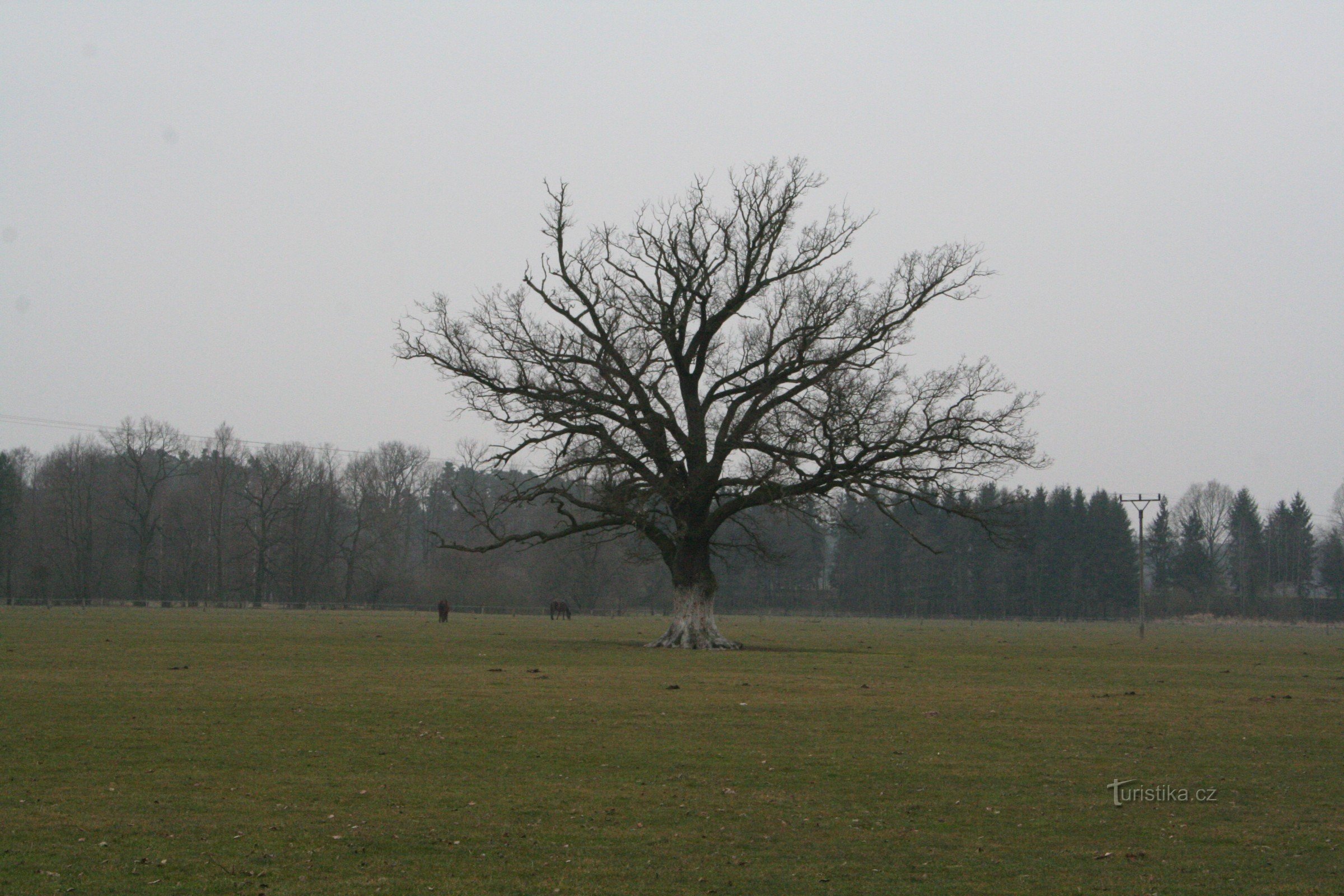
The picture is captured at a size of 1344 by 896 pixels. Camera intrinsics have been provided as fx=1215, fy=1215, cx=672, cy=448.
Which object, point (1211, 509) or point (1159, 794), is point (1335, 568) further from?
point (1159, 794)

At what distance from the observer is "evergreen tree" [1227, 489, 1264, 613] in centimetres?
13838

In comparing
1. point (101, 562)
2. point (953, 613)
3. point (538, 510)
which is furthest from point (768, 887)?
point (953, 613)

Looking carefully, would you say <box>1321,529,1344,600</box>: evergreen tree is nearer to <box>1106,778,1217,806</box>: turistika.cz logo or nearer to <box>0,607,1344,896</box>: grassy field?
<box>0,607,1344,896</box>: grassy field

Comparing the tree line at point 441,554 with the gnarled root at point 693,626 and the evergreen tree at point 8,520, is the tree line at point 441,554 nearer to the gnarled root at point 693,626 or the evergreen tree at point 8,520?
the evergreen tree at point 8,520

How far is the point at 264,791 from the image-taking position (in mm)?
11742

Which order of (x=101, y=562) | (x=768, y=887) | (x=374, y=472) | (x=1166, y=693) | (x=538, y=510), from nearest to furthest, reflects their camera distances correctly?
(x=768, y=887)
(x=1166, y=693)
(x=101, y=562)
(x=374, y=472)
(x=538, y=510)

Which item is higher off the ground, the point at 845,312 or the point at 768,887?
the point at 845,312

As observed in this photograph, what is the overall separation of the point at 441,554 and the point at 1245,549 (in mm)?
94038

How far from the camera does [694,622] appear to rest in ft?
133

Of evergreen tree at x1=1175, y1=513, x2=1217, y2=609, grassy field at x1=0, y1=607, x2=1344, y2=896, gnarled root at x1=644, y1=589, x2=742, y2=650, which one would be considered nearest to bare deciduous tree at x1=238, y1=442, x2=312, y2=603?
gnarled root at x1=644, y1=589, x2=742, y2=650

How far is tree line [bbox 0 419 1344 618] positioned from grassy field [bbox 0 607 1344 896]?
2592 inches

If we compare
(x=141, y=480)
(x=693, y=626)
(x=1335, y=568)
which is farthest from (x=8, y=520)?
(x=1335, y=568)

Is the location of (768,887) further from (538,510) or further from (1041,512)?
(1041,512)

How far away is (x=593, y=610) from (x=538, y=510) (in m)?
20.7
